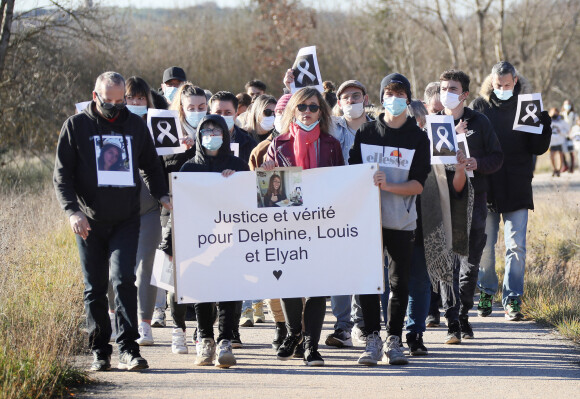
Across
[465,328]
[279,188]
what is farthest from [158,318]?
[465,328]

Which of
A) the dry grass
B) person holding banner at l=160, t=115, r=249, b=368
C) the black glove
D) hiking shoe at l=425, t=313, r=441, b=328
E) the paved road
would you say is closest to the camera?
the dry grass

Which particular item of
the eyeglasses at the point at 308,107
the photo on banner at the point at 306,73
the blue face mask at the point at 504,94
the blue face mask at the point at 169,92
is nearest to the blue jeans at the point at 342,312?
the eyeglasses at the point at 308,107

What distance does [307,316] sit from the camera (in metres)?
7.26

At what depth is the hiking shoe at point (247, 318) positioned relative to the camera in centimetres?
934

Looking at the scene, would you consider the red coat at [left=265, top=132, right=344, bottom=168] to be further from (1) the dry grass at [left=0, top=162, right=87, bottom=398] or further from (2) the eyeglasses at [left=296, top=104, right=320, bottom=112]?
(1) the dry grass at [left=0, top=162, right=87, bottom=398]

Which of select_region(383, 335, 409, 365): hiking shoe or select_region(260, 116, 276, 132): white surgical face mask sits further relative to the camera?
select_region(260, 116, 276, 132): white surgical face mask

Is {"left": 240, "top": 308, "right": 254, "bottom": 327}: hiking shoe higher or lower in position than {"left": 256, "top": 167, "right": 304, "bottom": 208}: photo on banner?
lower

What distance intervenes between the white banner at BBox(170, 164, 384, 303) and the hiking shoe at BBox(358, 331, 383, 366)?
0.39m

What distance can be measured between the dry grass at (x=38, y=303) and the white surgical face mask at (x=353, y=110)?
301 cm

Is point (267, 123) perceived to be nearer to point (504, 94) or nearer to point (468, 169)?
point (504, 94)

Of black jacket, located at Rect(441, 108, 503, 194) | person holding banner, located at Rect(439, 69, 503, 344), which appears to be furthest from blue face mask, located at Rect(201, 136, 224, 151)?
black jacket, located at Rect(441, 108, 503, 194)

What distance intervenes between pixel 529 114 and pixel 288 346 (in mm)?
3643

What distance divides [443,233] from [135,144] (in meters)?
2.68

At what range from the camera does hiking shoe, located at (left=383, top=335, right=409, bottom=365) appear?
7297mm
